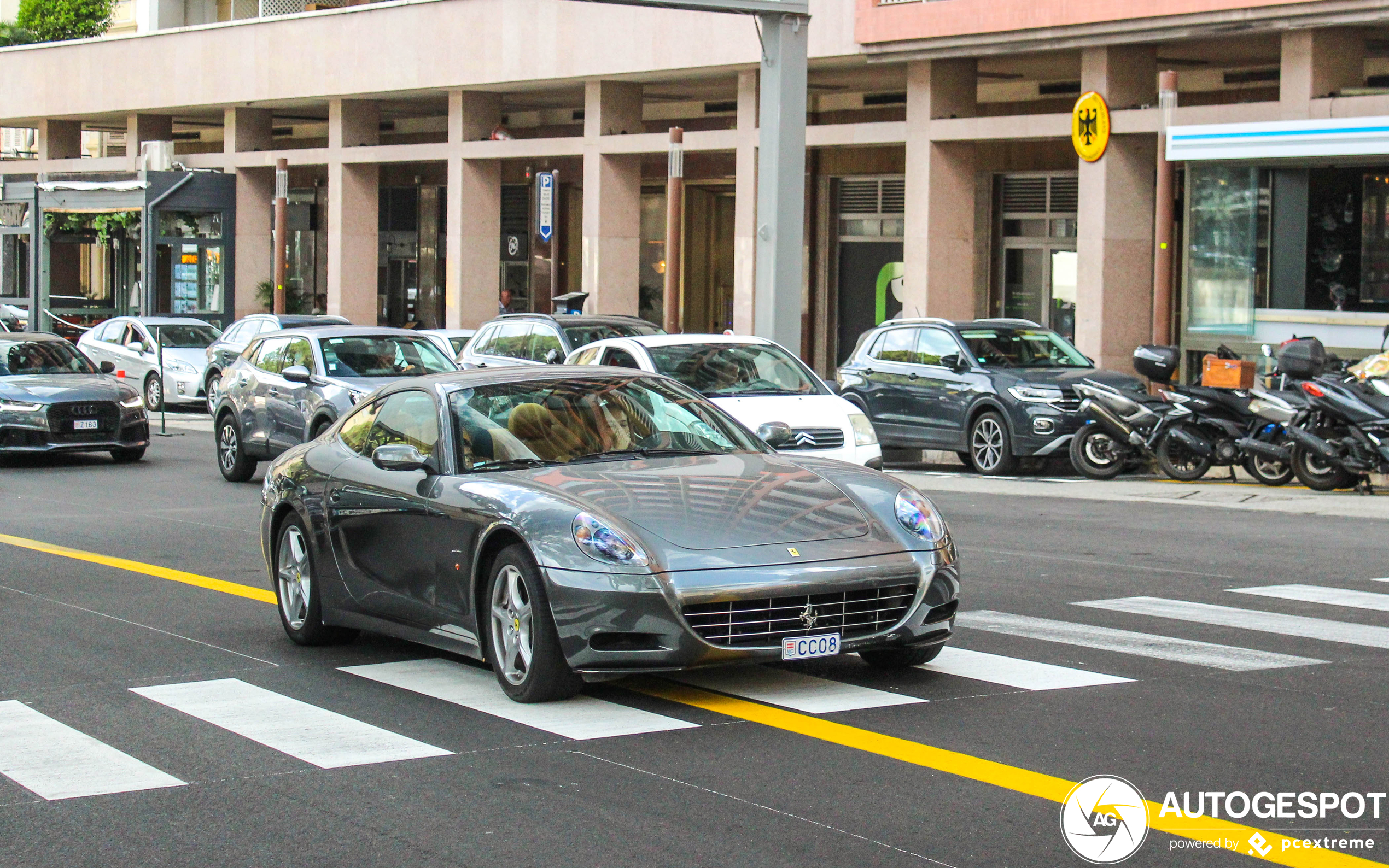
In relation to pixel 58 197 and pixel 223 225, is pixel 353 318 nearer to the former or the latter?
pixel 223 225

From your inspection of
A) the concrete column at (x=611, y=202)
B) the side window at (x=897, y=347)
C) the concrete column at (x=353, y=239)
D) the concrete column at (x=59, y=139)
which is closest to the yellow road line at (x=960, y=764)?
the side window at (x=897, y=347)

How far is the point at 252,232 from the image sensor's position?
44.7 metres

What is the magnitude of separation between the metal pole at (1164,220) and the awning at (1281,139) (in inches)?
9.3

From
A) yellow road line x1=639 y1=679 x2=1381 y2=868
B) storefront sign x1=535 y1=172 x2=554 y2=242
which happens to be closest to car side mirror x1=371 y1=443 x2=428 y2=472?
yellow road line x1=639 y1=679 x2=1381 y2=868

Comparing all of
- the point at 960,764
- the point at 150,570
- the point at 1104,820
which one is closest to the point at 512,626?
the point at 960,764

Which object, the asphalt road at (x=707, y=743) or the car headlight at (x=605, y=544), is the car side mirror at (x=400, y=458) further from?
the car headlight at (x=605, y=544)

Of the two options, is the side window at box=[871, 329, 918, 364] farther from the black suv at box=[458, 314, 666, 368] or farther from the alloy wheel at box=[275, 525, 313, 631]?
the alloy wheel at box=[275, 525, 313, 631]

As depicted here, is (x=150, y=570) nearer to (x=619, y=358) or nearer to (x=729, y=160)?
(x=619, y=358)

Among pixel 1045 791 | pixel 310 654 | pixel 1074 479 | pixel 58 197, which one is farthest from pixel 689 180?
pixel 1045 791

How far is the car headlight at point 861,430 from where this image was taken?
15875 millimetres

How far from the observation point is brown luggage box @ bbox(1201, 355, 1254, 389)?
19828 mm

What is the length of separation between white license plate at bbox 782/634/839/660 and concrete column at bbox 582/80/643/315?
91.9ft

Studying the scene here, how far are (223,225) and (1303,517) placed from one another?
110 ft

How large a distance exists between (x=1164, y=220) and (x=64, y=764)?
62.2 feet
